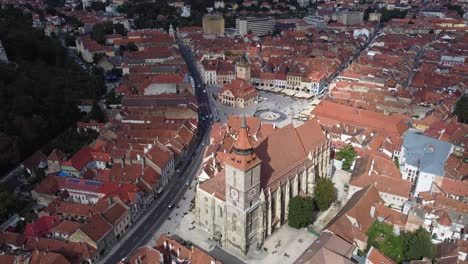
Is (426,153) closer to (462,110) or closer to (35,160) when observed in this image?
(462,110)

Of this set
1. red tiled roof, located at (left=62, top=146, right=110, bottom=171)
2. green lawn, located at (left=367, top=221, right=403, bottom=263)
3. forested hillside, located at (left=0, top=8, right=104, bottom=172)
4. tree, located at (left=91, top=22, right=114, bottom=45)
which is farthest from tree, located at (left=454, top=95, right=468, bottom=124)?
tree, located at (left=91, top=22, right=114, bottom=45)

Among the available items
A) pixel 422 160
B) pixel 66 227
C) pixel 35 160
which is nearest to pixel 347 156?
pixel 422 160

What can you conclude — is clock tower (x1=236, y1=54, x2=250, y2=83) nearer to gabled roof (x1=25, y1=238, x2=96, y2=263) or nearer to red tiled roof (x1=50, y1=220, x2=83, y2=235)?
red tiled roof (x1=50, y1=220, x2=83, y2=235)

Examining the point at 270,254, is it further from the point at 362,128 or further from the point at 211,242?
the point at 362,128

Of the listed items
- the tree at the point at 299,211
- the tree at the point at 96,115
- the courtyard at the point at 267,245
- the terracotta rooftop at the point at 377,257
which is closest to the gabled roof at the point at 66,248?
the courtyard at the point at 267,245

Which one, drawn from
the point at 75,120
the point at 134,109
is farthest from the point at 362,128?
the point at 75,120

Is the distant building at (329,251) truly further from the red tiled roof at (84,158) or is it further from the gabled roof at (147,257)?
the red tiled roof at (84,158)
